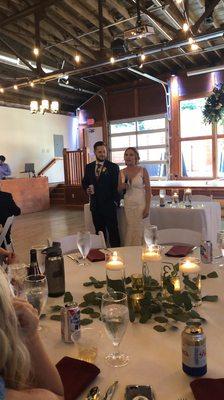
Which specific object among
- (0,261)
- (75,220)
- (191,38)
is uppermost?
(191,38)

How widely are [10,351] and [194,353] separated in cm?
49

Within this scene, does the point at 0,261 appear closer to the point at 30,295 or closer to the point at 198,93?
the point at 30,295

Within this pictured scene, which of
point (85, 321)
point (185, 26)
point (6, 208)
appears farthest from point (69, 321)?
point (185, 26)

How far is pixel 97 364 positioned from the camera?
103 cm

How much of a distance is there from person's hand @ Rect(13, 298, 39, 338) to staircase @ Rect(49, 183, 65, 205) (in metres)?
11.8

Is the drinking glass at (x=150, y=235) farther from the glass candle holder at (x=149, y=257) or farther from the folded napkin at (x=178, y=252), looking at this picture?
the glass candle holder at (x=149, y=257)

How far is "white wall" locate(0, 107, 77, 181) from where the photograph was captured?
11.8 meters

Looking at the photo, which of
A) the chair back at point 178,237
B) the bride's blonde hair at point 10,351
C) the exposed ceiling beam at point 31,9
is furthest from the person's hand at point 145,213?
the exposed ceiling beam at point 31,9

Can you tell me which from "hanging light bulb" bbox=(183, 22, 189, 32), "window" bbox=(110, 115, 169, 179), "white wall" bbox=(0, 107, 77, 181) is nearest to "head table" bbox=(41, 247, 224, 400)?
"hanging light bulb" bbox=(183, 22, 189, 32)

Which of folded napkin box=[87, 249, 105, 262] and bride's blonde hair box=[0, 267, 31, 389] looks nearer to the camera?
bride's blonde hair box=[0, 267, 31, 389]

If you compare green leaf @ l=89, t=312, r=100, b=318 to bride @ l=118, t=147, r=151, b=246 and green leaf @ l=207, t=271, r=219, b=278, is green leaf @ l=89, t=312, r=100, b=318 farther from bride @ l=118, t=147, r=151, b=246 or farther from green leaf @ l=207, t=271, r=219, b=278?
bride @ l=118, t=147, r=151, b=246

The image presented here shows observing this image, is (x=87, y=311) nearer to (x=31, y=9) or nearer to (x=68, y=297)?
(x=68, y=297)

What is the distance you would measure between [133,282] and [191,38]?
196 inches

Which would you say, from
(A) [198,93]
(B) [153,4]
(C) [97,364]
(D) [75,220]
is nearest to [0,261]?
(C) [97,364]
